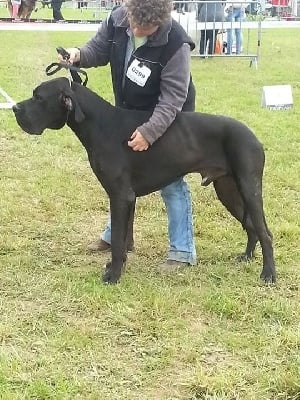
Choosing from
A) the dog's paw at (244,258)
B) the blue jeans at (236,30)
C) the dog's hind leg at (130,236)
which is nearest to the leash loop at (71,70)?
the dog's hind leg at (130,236)

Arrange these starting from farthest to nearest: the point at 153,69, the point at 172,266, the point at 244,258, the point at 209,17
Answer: the point at 209,17, the point at 244,258, the point at 172,266, the point at 153,69

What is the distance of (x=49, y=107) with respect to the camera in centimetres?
402

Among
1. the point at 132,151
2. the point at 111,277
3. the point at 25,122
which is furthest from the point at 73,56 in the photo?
the point at 111,277

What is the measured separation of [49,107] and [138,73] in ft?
1.96

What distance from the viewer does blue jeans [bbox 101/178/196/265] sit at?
4.63 metres

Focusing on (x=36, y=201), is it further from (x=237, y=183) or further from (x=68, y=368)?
(x=68, y=368)

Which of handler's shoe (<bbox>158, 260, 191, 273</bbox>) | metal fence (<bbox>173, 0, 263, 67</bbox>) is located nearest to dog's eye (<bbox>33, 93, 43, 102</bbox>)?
handler's shoe (<bbox>158, 260, 191, 273</bbox>)

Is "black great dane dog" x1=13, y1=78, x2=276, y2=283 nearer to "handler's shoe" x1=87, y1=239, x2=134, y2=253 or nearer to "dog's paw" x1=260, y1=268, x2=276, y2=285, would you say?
"dog's paw" x1=260, y1=268, x2=276, y2=285

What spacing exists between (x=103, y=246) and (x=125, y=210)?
78cm

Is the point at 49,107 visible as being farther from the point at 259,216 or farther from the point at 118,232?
the point at 259,216

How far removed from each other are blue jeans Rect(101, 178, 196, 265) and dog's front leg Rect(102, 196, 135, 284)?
434mm

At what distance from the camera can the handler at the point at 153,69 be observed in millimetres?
4031

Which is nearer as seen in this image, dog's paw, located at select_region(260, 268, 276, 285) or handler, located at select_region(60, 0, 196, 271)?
handler, located at select_region(60, 0, 196, 271)

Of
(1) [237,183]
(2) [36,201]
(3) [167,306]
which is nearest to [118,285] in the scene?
(3) [167,306]
